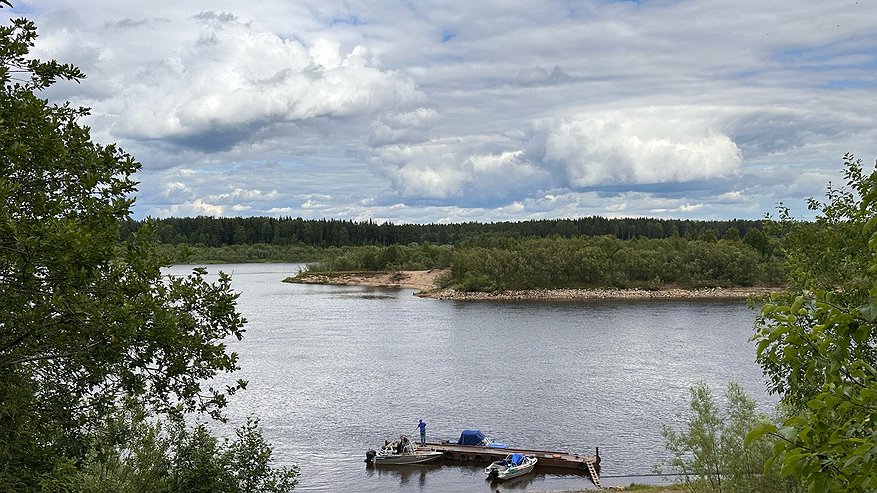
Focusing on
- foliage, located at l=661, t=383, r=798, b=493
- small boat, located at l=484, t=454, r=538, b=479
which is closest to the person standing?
small boat, located at l=484, t=454, r=538, b=479

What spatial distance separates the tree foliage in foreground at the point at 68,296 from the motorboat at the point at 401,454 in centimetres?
2339

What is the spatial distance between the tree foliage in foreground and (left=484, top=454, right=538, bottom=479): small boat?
76.4 ft

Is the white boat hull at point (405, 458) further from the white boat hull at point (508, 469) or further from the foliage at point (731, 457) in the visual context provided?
the foliage at point (731, 457)

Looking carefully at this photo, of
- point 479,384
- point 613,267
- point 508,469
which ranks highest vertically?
point 613,267

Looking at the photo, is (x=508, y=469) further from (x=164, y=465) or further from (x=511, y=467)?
(x=164, y=465)

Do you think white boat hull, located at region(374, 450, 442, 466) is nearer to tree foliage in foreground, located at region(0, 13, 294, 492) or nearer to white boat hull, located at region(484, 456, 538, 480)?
white boat hull, located at region(484, 456, 538, 480)

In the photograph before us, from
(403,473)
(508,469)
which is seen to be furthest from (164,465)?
(508,469)

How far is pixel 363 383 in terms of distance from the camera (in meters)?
49.9

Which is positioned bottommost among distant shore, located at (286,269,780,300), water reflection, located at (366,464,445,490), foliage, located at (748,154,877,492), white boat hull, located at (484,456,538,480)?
water reflection, located at (366,464,445,490)

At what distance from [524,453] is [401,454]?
5.93 m

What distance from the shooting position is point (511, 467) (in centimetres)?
3369

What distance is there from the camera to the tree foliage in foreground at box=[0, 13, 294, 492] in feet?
33.3

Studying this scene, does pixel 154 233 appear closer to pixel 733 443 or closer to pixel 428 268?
pixel 733 443

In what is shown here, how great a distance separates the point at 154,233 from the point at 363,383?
127 ft
